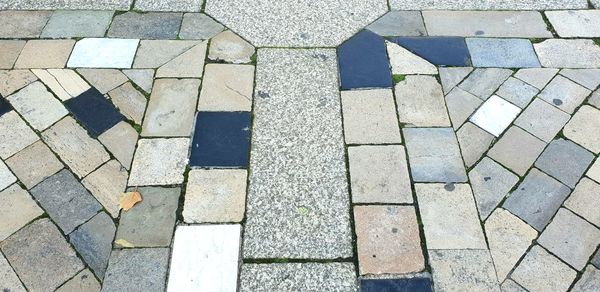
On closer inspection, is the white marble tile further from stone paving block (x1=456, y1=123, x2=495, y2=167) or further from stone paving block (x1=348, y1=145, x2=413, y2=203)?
stone paving block (x1=348, y1=145, x2=413, y2=203)

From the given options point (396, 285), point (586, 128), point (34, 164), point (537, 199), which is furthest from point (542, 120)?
point (34, 164)

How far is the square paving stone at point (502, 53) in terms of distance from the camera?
11.5ft

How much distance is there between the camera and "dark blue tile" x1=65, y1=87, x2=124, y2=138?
10.3ft

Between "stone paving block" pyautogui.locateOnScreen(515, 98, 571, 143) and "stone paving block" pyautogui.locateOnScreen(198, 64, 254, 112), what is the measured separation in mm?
1779

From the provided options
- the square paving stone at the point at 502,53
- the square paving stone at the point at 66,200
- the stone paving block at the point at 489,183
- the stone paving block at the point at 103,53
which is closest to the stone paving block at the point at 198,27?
the stone paving block at the point at 103,53

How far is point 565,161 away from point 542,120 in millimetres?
331

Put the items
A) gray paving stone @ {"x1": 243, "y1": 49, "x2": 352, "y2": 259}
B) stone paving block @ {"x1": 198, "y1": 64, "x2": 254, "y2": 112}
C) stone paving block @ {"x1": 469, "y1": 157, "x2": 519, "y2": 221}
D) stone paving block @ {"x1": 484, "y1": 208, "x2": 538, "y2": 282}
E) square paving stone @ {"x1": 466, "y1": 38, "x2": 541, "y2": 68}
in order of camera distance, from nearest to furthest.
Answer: stone paving block @ {"x1": 484, "y1": 208, "x2": 538, "y2": 282}, gray paving stone @ {"x1": 243, "y1": 49, "x2": 352, "y2": 259}, stone paving block @ {"x1": 469, "y1": 157, "x2": 519, "y2": 221}, stone paving block @ {"x1": 198, "y1": 64, "x2": 254, "y2": 112}, square paving stone @ {"x1": 466, "y1": 38, "x2": 541, "y2": 68}

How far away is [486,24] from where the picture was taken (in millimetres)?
3824

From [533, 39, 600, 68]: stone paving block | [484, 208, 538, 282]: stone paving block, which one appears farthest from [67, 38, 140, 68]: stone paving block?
[533, 39, 600, 68]: stone paving block

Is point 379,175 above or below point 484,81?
below

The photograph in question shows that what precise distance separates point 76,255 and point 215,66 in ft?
5.19

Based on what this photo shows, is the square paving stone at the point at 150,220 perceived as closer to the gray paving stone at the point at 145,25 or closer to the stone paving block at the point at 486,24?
the gray paving stone at the point at 145,25

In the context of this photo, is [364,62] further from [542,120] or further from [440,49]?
[542,120]

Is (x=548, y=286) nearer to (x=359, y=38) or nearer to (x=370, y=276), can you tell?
(x=370, y=276)
